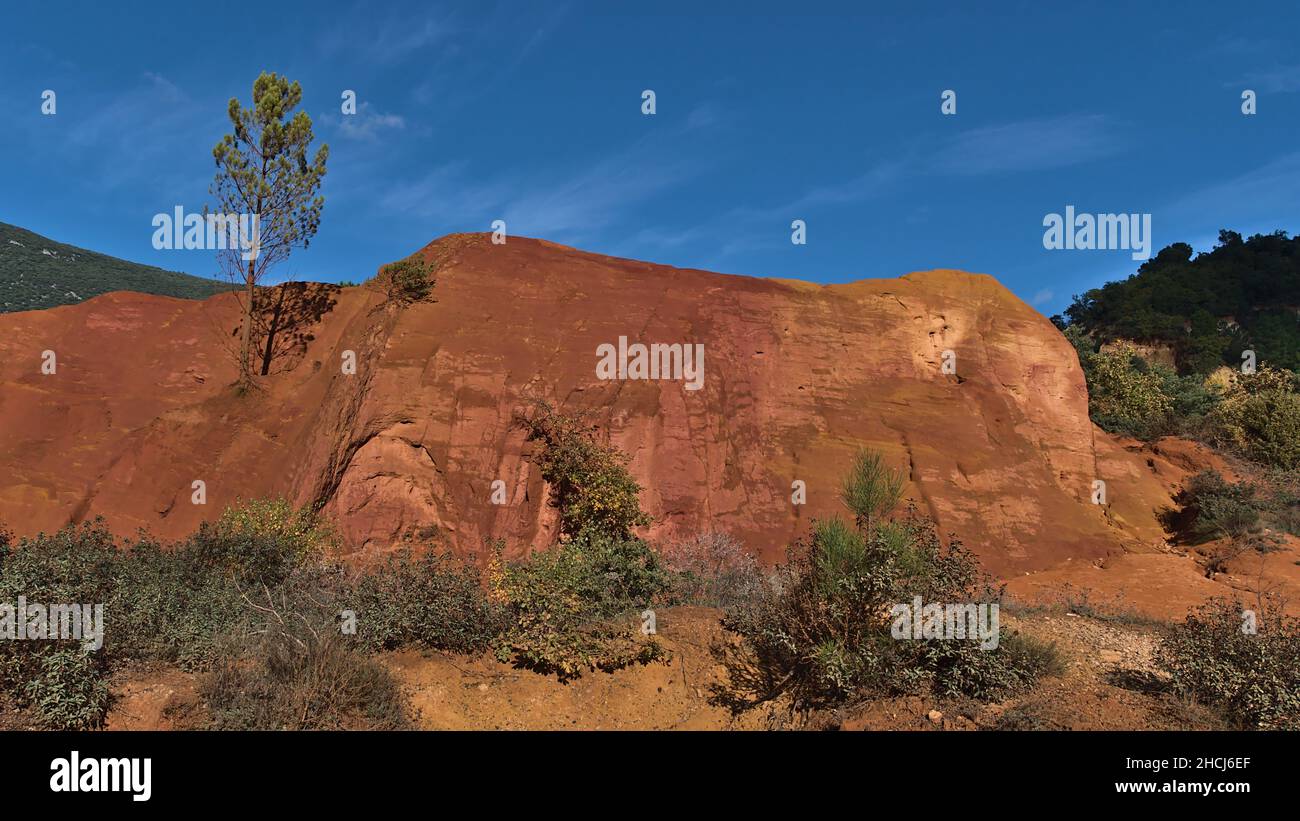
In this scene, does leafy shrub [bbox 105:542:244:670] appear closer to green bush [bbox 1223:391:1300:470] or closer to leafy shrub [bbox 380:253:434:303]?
leafy shrub [bbox 380:253:434:303]

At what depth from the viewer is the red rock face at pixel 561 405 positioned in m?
13.4

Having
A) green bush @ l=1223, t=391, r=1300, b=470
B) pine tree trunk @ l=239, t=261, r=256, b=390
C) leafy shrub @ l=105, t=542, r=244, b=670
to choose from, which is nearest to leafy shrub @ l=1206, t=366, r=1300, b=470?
green bush @ l=1223, t=391, r=1300, b=470

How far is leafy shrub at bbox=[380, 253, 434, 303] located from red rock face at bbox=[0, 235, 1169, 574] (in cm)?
30

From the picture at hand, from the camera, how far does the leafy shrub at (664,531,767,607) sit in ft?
34.4

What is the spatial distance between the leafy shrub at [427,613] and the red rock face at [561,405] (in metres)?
4.04

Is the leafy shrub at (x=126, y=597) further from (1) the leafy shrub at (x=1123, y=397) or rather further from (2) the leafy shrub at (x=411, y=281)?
(1) the leafy shrub at (x=1123, y=397)

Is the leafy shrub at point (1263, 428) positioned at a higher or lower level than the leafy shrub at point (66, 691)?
higher

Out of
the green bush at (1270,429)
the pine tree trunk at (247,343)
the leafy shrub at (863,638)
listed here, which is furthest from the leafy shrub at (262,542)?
the green bush at (1270,429)

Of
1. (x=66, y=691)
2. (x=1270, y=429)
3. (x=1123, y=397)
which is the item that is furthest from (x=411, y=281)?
(x=1123, y=397)

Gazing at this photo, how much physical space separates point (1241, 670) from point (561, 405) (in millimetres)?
10279

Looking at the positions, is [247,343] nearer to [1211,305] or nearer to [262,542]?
[262,542]

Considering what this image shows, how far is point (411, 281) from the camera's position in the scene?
14.7 meters
